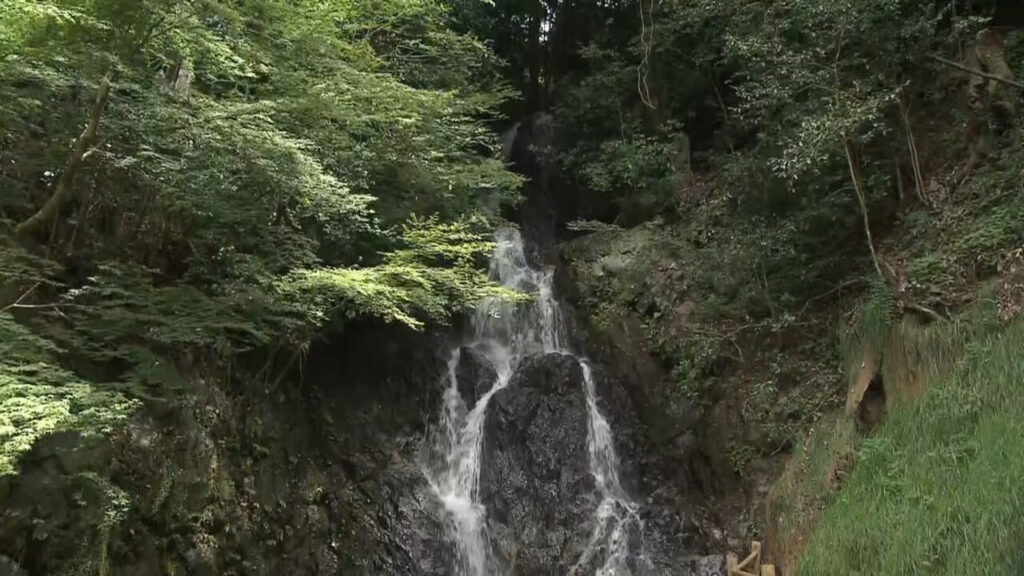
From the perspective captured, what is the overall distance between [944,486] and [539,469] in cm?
637

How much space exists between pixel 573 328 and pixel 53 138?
9067 millimetres

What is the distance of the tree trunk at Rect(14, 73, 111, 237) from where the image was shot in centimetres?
611

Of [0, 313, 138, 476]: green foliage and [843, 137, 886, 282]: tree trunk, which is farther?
[843, 137, 886, 282]: tree trunk

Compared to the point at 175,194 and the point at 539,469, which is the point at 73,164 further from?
the point at 539,469

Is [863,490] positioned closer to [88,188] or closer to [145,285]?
[145,285]

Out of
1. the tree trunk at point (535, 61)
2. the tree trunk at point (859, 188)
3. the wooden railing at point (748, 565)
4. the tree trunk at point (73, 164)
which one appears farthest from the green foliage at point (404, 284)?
the tree trunk at point (535, 61)

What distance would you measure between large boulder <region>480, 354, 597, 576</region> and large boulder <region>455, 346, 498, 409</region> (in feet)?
1.74

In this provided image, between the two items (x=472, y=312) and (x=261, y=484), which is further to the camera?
(x=472, y=312)

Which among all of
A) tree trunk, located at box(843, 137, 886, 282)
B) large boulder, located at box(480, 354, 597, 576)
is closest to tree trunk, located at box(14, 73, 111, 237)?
large boulder, located at box(480, 354, 597, 576)

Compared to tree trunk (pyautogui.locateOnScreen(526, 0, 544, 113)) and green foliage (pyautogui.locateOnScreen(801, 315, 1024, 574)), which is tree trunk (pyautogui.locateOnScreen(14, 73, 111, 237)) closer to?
green foliage (pyautogui.locateOnScreen(801, 315, 1024, 574))

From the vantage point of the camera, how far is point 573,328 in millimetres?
13258

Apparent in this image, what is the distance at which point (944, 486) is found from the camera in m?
5.53

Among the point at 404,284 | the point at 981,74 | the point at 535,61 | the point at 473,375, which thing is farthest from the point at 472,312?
the point at 535,61

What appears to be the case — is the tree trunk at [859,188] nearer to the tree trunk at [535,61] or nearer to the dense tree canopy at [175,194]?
the dense tree canopy at [175,194]
